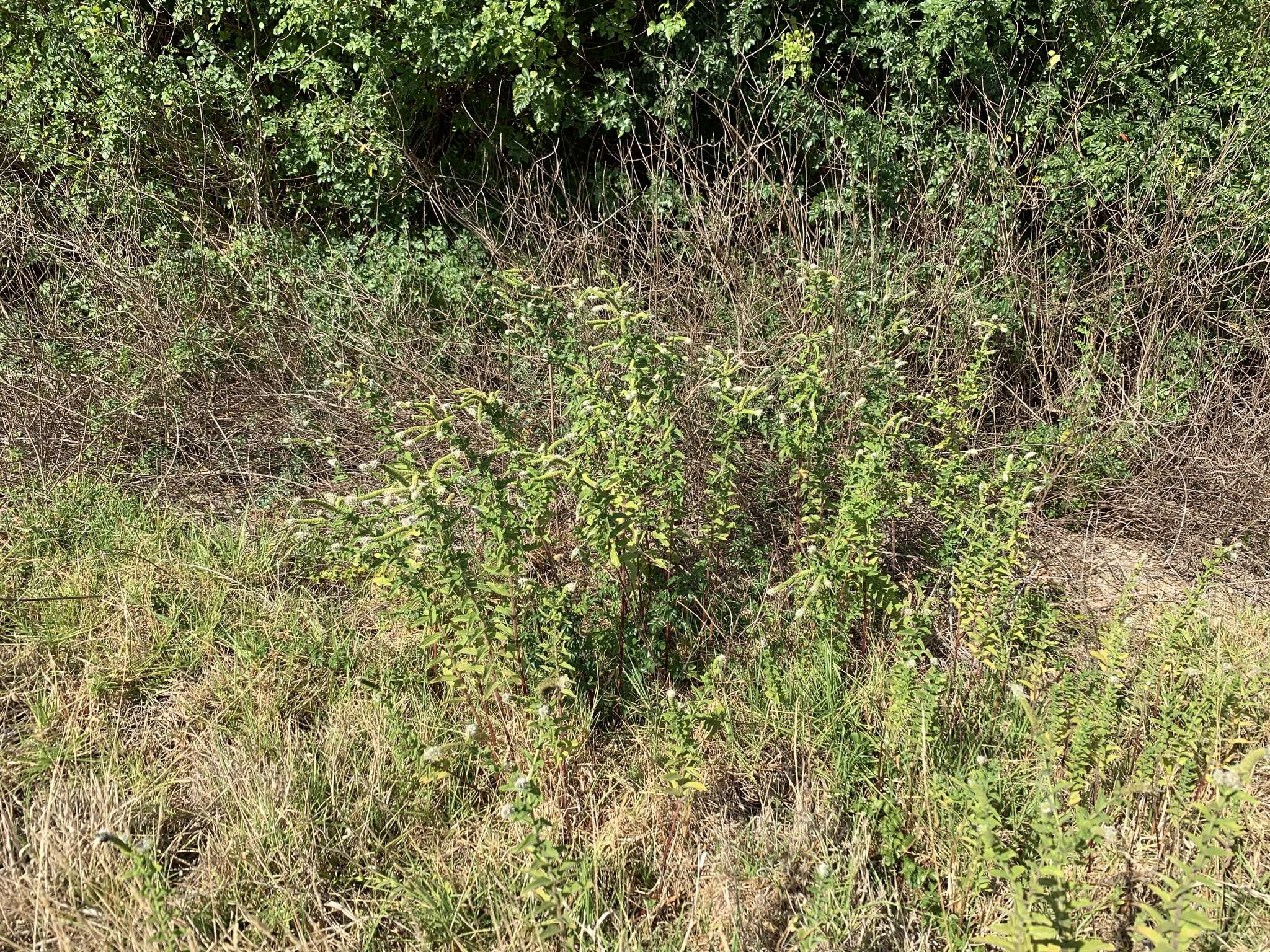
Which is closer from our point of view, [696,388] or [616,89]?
[696,388]

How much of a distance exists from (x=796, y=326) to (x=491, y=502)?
209cm

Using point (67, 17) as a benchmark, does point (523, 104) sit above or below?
below

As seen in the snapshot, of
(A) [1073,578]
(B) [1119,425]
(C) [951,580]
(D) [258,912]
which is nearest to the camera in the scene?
(D) [258,912]

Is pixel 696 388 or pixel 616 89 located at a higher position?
pixel 616 89

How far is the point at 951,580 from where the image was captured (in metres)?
3.18

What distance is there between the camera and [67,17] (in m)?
5.07

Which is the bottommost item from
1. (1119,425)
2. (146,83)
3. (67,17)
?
(1119,425)

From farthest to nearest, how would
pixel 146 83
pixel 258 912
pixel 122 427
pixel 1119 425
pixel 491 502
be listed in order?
pixel 146 83 < pixel 122 427 < pixel 1119 425 < pixel 491 502 < pixel 258 912

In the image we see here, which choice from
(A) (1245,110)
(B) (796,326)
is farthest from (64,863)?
(A) (1245,110)

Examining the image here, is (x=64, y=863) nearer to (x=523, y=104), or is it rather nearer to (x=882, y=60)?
(x=523, y=104)

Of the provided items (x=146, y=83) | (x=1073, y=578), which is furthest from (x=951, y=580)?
(x=146, y=83)

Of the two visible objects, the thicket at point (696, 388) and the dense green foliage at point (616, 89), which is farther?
the dense green foliage at point (616, 89)

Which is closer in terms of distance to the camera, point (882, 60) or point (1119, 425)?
point (1119, 425)

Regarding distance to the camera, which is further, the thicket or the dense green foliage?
the dense green foliage
